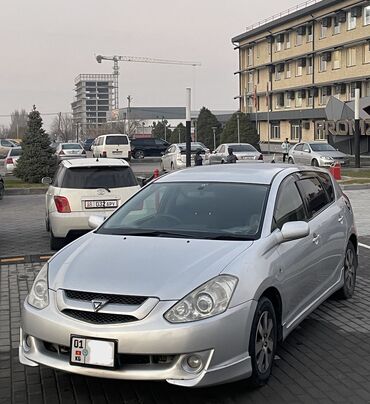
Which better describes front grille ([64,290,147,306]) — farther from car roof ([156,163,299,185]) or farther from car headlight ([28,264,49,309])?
car roof ([156,163,299,185])

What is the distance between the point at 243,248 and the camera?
432 cm

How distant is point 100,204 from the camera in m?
9.32

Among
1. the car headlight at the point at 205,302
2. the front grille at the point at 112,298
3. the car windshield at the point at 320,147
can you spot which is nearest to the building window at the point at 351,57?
the car windshield at the point at 320,147

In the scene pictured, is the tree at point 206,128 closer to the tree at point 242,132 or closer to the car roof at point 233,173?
the tree at point 242,132

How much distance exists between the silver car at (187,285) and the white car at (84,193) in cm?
367

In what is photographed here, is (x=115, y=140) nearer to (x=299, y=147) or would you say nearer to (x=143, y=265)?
(x=299, y=147)

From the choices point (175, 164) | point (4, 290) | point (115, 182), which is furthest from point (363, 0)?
point (4, 290)

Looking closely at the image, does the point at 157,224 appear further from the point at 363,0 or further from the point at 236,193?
the point at 363,0

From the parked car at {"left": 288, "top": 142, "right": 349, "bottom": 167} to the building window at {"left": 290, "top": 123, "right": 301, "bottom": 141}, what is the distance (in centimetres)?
2929

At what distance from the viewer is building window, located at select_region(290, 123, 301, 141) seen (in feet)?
193

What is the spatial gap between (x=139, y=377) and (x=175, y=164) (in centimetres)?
2292

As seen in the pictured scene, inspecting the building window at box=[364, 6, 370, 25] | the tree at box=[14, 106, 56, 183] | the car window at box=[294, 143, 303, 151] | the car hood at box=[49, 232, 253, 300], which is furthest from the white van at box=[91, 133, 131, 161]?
the car hood at box=[49, 232, 253, 300]

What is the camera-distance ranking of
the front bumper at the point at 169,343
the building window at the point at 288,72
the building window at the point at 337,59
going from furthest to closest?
the building window at the point at 288,72
the building window at the point at 337,59
the front bumper at the point at 169,343

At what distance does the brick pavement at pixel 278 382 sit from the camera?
4.02 m
